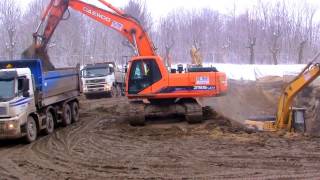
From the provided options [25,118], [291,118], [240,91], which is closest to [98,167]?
[25,118]

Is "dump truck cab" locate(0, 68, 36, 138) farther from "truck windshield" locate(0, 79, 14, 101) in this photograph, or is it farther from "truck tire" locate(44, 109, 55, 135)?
"truck tire" locate(44, 109, 55, 135)

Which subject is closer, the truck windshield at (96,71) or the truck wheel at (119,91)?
the truck windshield at (96,71)

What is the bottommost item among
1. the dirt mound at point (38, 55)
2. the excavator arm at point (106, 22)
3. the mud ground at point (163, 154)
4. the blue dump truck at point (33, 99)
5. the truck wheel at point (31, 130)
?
the mud ground at point (163, 154)

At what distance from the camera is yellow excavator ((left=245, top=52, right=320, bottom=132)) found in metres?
16.5

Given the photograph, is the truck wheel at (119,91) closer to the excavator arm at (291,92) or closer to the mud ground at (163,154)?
the mud ground at (163,154)

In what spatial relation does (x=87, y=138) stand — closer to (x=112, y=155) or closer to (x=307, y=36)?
(x=112, y=155)

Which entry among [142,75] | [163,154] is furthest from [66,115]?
[163,154]

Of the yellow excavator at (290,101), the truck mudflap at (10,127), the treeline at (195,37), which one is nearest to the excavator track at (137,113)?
the yellow excavator at (290,101)

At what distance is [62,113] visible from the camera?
19.8 m

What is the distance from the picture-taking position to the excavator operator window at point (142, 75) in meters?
18.8

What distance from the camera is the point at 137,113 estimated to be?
729 inches

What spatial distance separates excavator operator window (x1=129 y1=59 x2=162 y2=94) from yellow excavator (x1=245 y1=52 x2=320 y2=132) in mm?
3955

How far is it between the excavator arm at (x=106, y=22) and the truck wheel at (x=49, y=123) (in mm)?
4304

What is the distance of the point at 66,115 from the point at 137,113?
11.1ft
